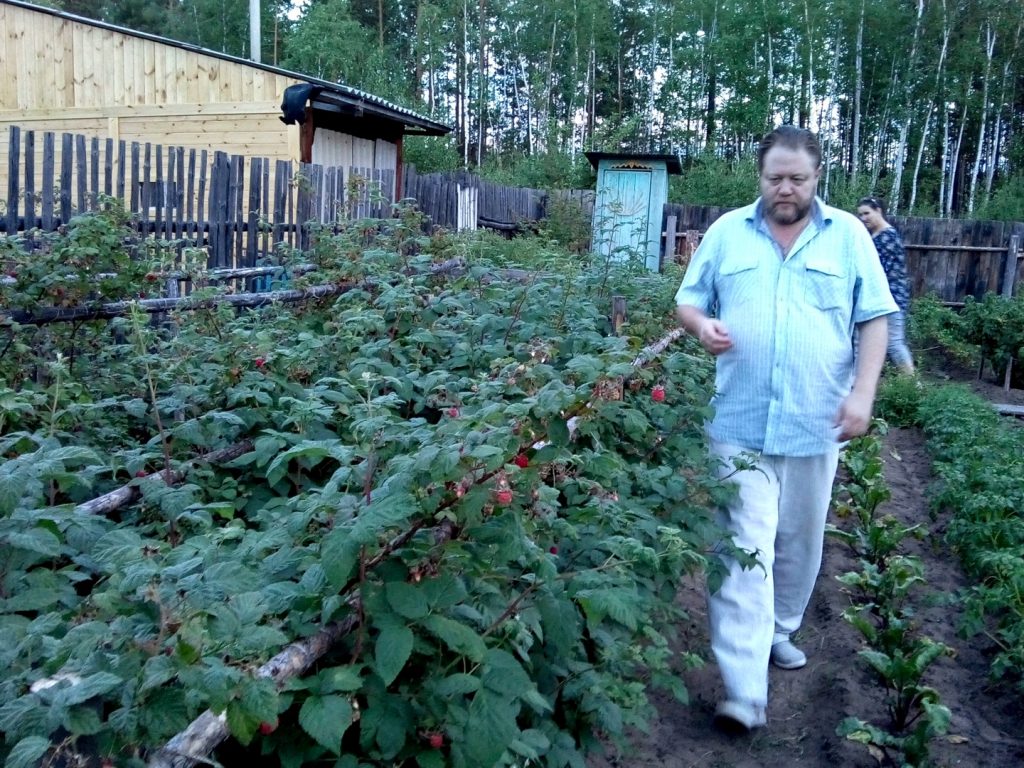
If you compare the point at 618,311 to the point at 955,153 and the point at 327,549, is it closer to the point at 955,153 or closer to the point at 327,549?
the point at 327,549

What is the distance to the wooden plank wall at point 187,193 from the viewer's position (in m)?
7.04

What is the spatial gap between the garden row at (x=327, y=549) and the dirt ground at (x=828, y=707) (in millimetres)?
300

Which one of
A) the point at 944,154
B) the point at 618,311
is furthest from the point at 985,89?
the point at 618,311

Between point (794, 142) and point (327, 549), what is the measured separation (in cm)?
238

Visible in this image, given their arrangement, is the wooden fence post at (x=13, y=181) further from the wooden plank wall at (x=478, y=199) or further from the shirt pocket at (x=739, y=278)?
the wooden plank wall at (x=478, y=199)

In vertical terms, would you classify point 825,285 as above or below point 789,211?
below

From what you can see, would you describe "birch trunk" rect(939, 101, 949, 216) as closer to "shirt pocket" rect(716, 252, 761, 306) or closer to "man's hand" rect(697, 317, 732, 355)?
"shirt pocket" rect(716, 252, 761, 306)

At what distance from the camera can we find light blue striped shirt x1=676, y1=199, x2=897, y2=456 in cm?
348

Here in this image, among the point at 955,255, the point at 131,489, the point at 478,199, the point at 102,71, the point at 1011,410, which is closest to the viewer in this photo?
the point at 131,489

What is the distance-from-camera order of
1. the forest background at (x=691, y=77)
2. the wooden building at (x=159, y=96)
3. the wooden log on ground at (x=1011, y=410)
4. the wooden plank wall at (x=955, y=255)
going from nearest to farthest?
1. the wooden log on ground at (x=1011, y=410)
2. the wooden building at (x=159, y=96)
3. the wooden plank wall at (x=955, y=255)
4. the forest background at (x=691, y=77)

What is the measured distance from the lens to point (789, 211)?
11.4 feet

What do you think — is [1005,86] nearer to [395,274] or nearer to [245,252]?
[245,252]

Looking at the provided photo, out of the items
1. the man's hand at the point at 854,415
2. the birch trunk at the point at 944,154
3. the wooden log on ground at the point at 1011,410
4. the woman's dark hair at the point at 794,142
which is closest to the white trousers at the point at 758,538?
the man's hand at the point at 854,415

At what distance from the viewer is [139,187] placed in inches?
314
